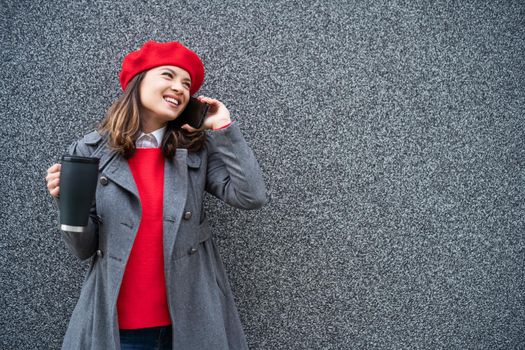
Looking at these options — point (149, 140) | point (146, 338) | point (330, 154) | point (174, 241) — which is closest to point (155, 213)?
point (174, 241)

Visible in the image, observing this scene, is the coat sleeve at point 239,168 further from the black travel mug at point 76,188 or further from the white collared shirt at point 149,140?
the black travel mug at point 76,188

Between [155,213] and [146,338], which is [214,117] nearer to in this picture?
[155,213]

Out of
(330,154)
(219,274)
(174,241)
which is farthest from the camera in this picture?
(330,154)

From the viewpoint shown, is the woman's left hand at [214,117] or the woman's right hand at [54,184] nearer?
the woman's right hand at [54,184]

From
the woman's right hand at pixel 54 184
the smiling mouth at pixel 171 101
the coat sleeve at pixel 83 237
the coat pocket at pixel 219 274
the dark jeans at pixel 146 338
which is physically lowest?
the dark jeans at pixel 146 338

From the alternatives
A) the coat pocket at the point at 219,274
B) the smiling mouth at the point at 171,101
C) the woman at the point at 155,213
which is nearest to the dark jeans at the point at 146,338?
the woman at the point at 155,213

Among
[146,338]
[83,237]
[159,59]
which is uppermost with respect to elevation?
[159,59]

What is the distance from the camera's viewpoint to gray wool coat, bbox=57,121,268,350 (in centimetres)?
88

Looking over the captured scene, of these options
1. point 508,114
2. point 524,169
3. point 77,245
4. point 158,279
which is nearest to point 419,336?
point 524,169

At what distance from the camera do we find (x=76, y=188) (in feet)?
2.52

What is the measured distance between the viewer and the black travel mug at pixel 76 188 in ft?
2.51

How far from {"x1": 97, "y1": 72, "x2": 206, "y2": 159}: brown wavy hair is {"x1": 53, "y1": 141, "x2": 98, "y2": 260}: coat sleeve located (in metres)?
0.07

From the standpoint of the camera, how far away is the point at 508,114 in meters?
1.30

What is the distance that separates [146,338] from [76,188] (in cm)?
39
